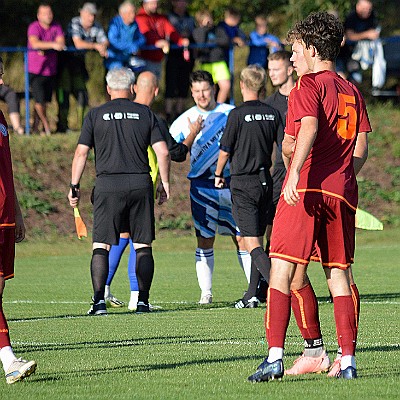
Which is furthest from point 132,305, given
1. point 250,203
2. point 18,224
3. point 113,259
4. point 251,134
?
point 18,224

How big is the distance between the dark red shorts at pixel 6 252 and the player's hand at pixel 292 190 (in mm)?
1764

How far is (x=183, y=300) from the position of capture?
12.5m

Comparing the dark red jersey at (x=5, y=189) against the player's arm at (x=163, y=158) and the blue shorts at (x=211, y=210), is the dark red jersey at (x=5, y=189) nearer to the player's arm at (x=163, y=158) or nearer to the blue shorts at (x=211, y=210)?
the player's arm at (x=163, y=158)

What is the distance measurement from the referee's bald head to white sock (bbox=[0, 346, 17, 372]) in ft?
15.1

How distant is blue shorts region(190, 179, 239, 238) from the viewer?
12.3 m

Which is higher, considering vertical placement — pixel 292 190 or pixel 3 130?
pixel 3 130

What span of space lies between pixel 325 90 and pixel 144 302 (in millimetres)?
4849

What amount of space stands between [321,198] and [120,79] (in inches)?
183

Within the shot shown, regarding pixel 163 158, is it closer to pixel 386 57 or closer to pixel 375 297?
pixel 375 297

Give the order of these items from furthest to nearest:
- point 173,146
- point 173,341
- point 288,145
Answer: point 173,146
point 173,341
point 288,145

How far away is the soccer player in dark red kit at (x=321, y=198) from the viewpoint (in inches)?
269

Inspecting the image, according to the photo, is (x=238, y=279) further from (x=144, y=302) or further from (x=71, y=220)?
(x=71, y=220)

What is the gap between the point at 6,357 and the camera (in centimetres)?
691

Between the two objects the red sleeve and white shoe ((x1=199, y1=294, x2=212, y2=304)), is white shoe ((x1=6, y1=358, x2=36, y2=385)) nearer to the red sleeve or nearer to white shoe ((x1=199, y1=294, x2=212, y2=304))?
the red sleeve
